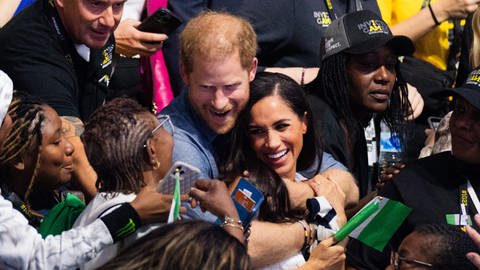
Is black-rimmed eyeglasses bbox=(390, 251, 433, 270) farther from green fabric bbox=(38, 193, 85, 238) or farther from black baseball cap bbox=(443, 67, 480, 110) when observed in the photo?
green fabric bbox=(38, 193, 85, 238)

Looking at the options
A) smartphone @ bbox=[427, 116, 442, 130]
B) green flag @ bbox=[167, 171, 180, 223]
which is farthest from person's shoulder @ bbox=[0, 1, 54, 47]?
smartphone @ bbox=[427, 116, 442, 130]

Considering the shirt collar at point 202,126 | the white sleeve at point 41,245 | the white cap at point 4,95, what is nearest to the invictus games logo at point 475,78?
the shirt collar at point 202,126

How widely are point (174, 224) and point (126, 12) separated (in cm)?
368

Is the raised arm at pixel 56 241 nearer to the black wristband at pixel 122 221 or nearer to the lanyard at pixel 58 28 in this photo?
the black wristband at pixel 122 221

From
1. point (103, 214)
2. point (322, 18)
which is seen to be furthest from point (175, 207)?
point (322, 18)

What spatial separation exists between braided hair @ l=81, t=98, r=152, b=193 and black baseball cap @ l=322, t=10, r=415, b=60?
1.84 meters

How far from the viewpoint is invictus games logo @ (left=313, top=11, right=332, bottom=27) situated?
662 cm

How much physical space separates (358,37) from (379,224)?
1.69 m

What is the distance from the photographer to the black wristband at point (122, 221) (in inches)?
158

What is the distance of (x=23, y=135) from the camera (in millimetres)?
4539

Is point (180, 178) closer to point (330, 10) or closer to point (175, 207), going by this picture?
point (175, 207)

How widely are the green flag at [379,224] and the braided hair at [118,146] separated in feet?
2.94

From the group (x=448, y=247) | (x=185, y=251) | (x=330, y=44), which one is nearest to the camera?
(x=185, y=251)

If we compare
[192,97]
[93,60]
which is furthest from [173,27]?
[192,97]
